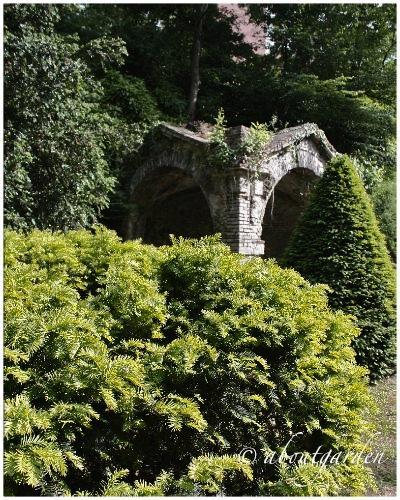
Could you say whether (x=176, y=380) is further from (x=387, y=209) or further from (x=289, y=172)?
(x=387, y=209)

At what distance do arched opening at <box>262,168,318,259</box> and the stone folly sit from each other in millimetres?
30

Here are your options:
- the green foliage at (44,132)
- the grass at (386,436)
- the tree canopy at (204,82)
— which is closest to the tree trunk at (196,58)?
the tree canopy at (204,82)

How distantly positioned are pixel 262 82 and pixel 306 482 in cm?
1597

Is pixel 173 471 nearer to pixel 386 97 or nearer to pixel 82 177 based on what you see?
pixel 82 177

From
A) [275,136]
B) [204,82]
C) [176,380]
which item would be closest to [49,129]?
[275,136]

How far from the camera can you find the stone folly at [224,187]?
34.0 ft

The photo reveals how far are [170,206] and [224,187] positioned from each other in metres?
5.09

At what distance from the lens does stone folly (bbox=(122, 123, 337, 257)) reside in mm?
10359

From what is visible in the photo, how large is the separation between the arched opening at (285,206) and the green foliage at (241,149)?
2.74m

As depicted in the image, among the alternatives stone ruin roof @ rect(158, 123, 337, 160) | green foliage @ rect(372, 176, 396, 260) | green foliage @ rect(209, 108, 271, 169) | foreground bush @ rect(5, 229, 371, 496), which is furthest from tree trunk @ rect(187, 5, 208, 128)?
foreground bush @ rect(5, 229, 371, 496)

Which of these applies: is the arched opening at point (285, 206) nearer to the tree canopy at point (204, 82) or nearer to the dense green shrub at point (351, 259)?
the tree canopy at point (204, 82)

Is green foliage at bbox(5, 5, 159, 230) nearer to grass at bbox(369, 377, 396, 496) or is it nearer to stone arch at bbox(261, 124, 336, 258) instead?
stone arch at bbox(261, 124, 336, 258)

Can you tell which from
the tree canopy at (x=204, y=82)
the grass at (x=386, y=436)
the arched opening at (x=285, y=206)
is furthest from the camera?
the arched opening at (x=285, y=206)

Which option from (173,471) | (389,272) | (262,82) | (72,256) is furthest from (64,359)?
(262,82)
